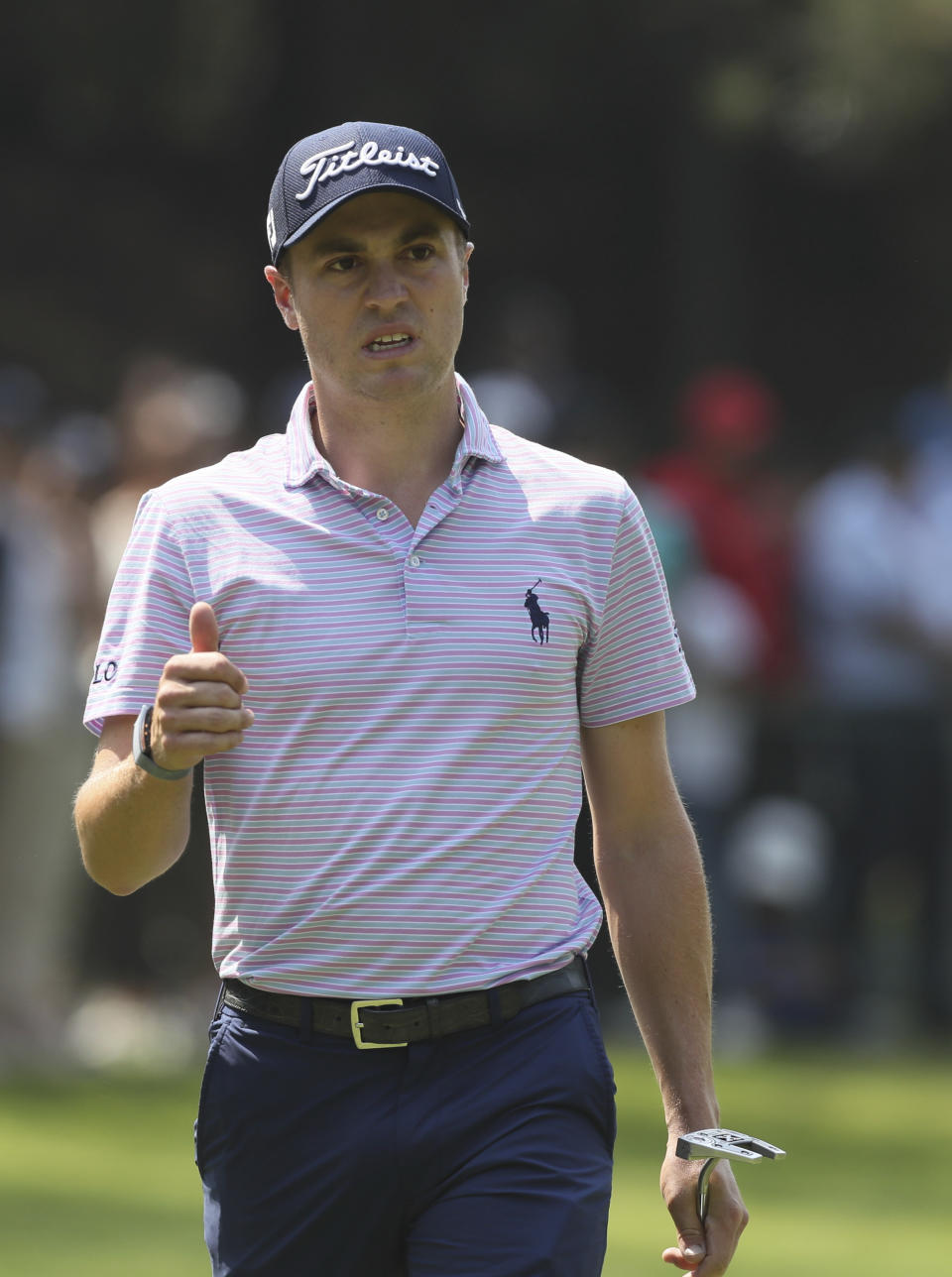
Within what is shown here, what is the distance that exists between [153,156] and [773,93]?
3470 mm

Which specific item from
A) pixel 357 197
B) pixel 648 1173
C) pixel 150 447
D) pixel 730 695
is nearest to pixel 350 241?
pixel 357 197

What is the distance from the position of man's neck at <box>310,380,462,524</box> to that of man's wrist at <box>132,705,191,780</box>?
1.92 ft

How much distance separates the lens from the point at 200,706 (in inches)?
137

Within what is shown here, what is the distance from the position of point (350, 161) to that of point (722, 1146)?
1621 millimetres

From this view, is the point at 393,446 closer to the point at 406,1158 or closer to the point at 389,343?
the point at 389,343

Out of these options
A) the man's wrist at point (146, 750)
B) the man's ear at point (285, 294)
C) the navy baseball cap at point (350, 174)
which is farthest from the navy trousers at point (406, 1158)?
the navy baseball cap at point (350, 174)

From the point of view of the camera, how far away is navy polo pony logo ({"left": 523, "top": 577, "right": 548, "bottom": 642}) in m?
3.86

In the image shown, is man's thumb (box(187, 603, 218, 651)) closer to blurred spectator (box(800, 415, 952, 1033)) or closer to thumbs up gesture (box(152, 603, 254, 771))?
thumbs up gesture (box(152, 603, 254, 771))

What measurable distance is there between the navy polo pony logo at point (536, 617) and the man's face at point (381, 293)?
0.39 metres

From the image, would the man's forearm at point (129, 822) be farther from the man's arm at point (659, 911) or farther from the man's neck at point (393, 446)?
the man's arm at point (659, 911)

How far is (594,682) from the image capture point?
404 cm

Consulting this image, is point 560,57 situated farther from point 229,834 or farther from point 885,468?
point 229,834

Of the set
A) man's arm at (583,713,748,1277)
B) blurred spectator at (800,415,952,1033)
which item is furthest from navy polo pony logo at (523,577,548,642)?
blurred spectator at (800,415,952,1033)

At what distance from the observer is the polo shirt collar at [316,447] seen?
13.0 feet
